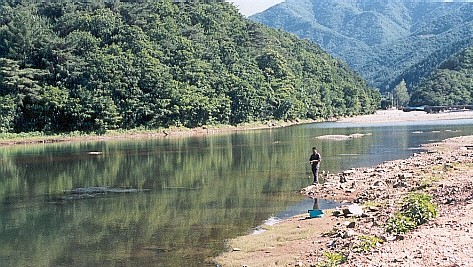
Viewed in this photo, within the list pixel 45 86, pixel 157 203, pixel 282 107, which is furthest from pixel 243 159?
pixel 282 107

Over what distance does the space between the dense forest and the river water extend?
4286 centimetres

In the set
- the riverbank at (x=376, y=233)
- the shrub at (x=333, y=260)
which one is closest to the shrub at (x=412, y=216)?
the riverbank at (x=376, y=233)

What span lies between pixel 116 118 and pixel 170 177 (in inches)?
2413

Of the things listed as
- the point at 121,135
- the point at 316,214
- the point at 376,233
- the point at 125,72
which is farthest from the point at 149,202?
Result: the point at 125,72

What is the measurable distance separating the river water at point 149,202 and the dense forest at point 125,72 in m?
42.9

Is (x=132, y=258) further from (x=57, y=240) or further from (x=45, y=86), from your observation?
(x=45, y=86)

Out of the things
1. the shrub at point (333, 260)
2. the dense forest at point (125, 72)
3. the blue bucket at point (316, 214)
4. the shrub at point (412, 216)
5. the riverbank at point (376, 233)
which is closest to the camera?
the riverbank at point (376, 233)

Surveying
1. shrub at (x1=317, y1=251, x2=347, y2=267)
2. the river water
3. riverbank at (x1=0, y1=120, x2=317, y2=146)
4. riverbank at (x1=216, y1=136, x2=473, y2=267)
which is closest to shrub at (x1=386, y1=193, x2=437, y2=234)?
riverbank at (x1=216, y1=136, x2=473, y2=267)

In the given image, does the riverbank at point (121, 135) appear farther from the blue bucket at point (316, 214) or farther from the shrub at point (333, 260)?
the shrub at point (333, 260)

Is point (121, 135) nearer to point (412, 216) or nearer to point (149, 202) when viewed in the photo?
point (149, 202)

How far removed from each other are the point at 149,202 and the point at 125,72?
8066 centimetres

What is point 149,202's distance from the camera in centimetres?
3173

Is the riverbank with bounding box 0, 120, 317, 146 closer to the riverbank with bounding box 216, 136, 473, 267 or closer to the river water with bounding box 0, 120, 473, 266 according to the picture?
the river water with bounding box 0, 120, 473, 266

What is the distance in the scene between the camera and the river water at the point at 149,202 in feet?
69.4
